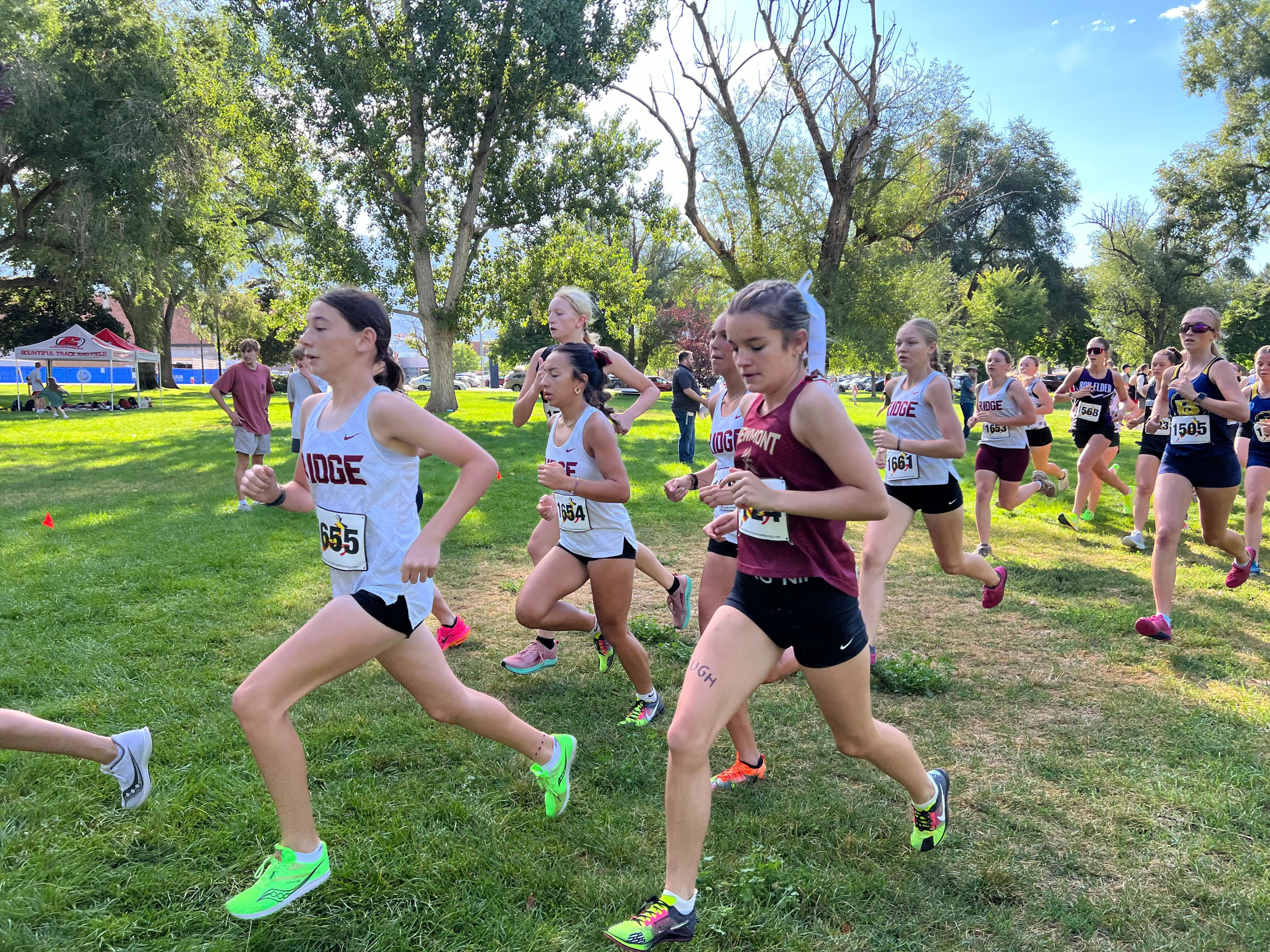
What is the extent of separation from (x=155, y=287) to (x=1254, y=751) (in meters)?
32.5

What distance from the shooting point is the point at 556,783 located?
137 inches

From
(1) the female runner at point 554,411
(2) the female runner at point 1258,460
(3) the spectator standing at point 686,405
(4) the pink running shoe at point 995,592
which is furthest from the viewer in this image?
(3) the spectator standing at point 686,405

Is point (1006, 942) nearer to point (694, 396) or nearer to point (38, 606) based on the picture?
point (38, 606)

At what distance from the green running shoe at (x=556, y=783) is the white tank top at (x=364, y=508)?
1.00 metres

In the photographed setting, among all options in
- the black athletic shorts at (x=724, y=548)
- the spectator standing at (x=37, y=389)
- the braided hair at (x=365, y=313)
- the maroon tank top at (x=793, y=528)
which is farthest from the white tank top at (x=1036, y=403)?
the spectator standing at (x=37, y=389)

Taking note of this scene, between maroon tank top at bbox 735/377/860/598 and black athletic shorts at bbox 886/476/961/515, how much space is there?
2724 mm

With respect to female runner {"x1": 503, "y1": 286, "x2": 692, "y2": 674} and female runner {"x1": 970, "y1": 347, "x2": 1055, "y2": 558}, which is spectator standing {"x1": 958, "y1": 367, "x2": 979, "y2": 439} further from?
female runner {"x1": 503, "y1": 286, "x2": 692, "y2": 674}

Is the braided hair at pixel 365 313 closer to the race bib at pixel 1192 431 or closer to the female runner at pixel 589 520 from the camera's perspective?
the female runner at pixel 589 520

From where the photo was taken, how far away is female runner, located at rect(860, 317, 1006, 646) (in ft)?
16.5

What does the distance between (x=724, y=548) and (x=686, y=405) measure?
1122cm

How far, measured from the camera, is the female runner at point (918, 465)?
5027 millimetres

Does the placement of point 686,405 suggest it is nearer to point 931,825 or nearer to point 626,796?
point 626,796

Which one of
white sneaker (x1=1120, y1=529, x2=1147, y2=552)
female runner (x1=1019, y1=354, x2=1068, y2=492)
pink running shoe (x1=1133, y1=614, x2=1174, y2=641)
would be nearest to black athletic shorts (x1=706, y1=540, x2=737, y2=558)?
pink running shoe (x1=1133, y1=614, x2=1174, y2=641)

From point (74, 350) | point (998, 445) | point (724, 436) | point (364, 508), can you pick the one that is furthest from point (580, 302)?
point (74, 350)
